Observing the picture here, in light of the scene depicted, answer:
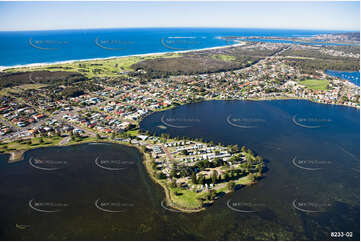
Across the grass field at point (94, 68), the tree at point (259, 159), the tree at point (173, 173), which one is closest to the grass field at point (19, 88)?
the grass field at point (94, 68)

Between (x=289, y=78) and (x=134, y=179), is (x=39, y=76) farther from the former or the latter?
(x=289, y=78)

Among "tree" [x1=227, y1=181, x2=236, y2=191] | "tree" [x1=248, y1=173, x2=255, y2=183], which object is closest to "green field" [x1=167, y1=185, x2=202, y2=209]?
"tree" [x1=227, y1=181, x2=236, y2=191]

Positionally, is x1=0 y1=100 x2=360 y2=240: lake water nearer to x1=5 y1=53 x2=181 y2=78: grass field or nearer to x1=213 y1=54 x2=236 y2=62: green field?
x1=5 y1=53 x2=181 y2=78: grass field

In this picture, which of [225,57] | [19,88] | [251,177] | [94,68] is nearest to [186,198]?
[251,177]

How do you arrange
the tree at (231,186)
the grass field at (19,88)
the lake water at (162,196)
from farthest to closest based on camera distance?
1. the grass field at (19,88)
2. the tree at (231,186)
3. the lake water at (162,196)

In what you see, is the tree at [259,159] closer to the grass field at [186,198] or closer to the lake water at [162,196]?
the lake water at [162,196]

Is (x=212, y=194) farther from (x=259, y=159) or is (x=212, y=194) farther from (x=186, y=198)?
(x=259, y=159)
